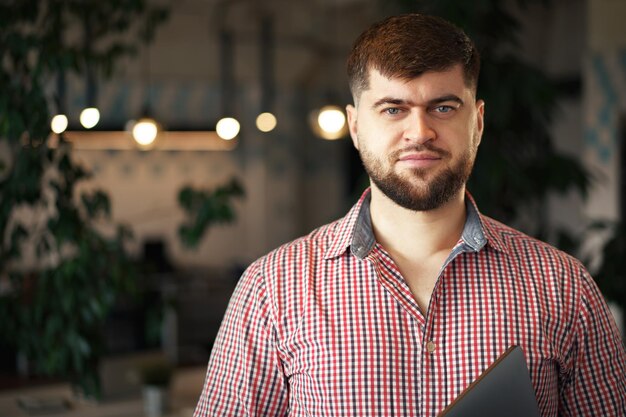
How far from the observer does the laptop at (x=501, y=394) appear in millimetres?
1209

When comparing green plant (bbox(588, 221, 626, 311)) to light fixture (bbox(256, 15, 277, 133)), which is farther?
light fixture (bbox(256, 15, 277, 133))

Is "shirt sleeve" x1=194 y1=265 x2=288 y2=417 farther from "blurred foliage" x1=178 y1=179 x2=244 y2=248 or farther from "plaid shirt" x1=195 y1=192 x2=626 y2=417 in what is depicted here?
"blurred foliage" x1=178 y1=179 x2=244 y2=248

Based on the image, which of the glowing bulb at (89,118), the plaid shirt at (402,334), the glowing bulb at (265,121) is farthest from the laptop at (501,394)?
the glowing bulb at (265,121)

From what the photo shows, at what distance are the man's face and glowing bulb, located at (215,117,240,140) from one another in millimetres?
6241

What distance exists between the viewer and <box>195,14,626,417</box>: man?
143 cm

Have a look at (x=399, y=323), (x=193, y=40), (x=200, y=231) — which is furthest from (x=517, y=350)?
(x=193, y=40)

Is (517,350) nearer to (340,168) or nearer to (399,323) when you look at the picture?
(399,323)

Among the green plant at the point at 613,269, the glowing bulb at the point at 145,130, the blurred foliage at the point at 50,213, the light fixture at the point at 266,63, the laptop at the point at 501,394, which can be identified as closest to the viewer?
the laptop at the point at 501,394

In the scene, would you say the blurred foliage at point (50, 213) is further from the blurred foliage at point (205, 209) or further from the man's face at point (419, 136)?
the man's face at point (419, 136)

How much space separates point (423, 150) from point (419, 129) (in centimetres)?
4

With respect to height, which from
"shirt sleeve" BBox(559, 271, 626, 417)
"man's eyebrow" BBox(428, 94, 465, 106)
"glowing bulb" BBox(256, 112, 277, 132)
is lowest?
"shirt sleeve" BBox(559, 271, 626, 417)

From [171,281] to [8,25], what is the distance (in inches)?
286

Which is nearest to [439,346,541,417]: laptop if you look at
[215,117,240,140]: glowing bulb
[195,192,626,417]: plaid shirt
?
[195,192,626,417]: plaid shirt

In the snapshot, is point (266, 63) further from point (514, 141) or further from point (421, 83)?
point (421, 83)
